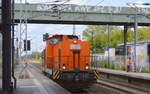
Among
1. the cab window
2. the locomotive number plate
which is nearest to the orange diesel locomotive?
the locomotive number plate

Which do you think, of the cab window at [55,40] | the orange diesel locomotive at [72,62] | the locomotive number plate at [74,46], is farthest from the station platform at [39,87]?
the cab window at [55,40]

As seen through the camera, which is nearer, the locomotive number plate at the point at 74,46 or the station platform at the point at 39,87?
the station platform at the point at 39,87

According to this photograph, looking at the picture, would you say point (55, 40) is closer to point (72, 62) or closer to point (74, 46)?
point (74, 46)

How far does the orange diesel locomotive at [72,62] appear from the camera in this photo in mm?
18562

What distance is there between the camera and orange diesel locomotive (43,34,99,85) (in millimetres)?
18562

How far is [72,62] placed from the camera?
1994cm

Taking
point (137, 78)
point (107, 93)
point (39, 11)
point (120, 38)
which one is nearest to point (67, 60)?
point (107, 93)

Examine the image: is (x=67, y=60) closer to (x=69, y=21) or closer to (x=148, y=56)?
(x=148, y=56)

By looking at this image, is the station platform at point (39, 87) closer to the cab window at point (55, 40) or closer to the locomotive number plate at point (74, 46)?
the locomotive number plate at point (74, 46)

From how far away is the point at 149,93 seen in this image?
20.5 metres

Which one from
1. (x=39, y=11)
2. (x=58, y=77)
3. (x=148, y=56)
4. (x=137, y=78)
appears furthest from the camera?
(x=39, y=11)

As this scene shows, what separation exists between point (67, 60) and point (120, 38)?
8982 cm

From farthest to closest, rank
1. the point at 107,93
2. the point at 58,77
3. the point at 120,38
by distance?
the point at 120,38, the point at 107,93, the point at 58,77

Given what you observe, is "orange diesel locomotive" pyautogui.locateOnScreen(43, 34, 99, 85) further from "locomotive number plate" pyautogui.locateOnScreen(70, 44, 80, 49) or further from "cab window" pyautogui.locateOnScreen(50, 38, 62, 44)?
"cab window" pyautogui.locateOnScreen(50, 38, 62, 44)
